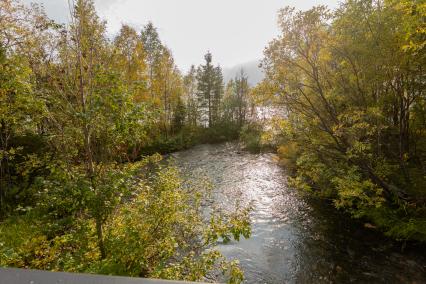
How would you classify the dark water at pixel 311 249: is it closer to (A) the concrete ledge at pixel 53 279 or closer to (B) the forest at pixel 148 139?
(B) the forest at pixel 148 139

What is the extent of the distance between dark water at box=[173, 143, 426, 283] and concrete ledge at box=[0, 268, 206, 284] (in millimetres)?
7423

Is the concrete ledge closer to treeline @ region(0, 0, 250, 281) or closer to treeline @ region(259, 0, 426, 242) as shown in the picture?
treeline @ region(0, 0, 250, 281)

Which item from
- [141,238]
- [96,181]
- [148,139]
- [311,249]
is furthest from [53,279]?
[311,249]

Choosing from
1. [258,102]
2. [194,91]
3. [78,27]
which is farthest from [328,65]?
[194,91]

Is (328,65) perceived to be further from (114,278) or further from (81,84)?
(114,278)

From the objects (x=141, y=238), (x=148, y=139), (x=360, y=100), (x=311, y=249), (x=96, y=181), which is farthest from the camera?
(x=360, y=100)

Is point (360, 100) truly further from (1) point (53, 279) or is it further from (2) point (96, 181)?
(1) point (53, 279)

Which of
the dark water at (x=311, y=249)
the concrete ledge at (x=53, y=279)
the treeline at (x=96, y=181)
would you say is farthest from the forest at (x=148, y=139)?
the concrete ledge at (x=53, y=279)

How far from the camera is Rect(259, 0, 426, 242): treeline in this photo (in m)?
9.17

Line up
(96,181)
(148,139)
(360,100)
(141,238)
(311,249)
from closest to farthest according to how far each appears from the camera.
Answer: (96,181) < (141,238) < (311,249) < (148,139) < (360,100)

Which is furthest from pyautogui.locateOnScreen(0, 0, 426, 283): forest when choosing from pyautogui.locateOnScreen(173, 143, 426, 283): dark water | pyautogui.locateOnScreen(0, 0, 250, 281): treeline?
pyautogui.locateOnScreen(173, 143, 426, 283): dark water

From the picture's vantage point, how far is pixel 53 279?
4.18 feet

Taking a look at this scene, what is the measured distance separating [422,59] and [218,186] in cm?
1200

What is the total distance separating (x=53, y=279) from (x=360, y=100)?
12.4 meters
